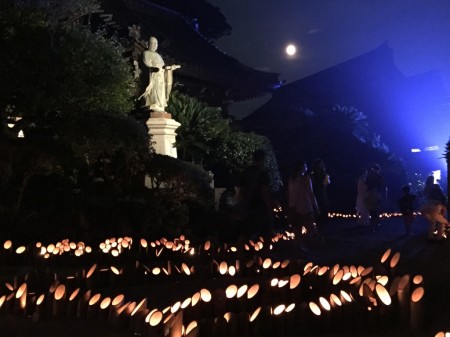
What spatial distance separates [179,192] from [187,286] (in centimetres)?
436

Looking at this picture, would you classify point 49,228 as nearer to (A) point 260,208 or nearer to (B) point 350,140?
(A) point 260,208

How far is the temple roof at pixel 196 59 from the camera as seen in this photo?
1953cm

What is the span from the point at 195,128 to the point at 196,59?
556 cm

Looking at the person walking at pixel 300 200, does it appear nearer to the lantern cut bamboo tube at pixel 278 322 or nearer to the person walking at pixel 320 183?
the person walking at pixel 320 183

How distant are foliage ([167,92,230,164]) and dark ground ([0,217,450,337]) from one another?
4500mm

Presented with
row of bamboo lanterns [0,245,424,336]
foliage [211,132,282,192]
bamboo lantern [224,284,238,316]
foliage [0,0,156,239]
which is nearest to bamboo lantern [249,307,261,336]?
row of bamboo lanterns [0,245,424,336]

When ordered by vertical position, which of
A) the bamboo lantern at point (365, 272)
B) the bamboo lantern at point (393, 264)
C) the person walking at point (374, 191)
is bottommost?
the bamboo lantern at point (365, 272)

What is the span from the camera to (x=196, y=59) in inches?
812

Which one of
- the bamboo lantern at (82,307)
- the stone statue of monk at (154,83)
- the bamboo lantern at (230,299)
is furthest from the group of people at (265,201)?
the stone statue of monk at (154,83)

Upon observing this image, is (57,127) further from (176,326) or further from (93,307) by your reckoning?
(176,326)

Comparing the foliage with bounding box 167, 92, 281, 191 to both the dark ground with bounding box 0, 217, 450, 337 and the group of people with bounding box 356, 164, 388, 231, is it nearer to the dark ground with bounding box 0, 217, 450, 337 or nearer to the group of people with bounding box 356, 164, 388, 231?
the dark ground with bounding box 0, 217, 450, 337

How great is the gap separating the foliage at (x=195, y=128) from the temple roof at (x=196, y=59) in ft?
10.3

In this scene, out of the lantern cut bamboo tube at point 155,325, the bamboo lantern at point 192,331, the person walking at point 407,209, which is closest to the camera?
the bamboo lantern at point 192,331

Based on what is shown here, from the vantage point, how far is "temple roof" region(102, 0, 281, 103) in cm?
1953
